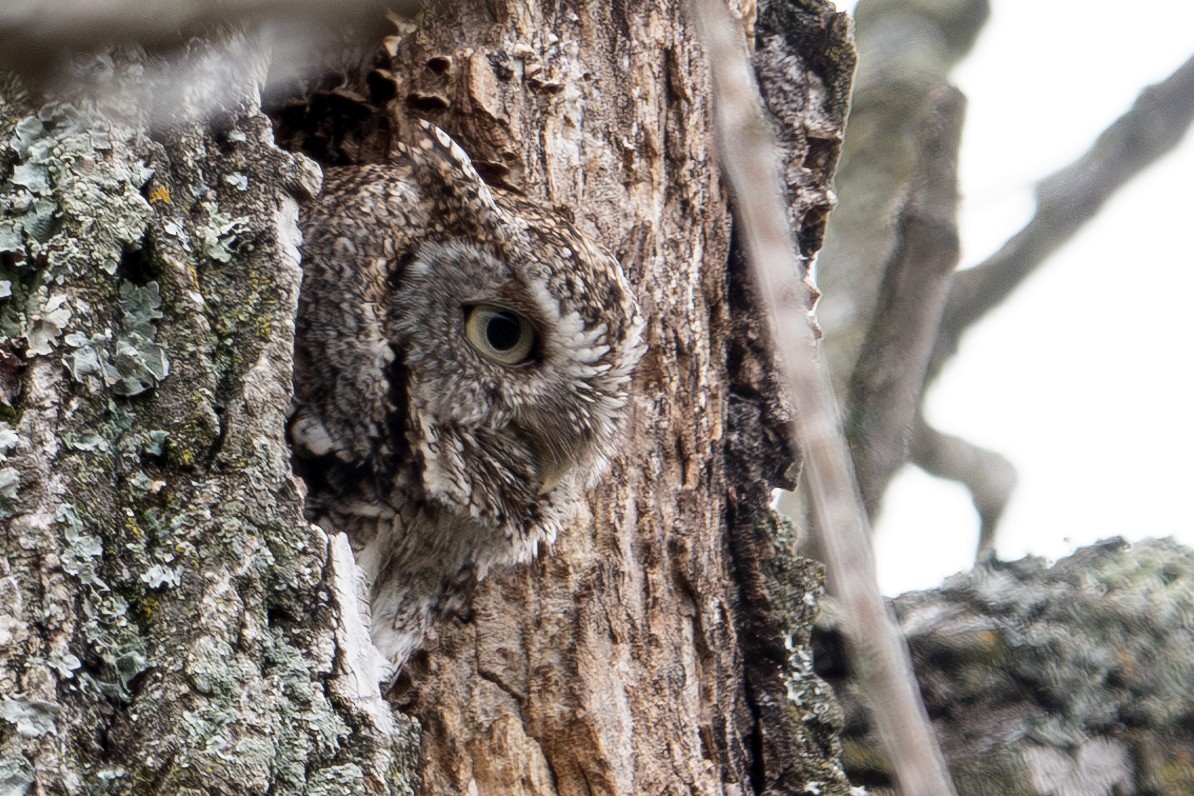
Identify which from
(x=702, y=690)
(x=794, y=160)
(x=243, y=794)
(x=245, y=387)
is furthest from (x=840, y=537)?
(x=794, y=160)

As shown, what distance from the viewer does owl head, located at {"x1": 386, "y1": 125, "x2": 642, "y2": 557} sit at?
1.83m

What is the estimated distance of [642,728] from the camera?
6.18 feet

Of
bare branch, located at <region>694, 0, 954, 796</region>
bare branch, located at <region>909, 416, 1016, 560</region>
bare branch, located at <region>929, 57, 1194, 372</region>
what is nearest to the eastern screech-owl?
bare branch, located at <region>694, 0, 954, 796</region>

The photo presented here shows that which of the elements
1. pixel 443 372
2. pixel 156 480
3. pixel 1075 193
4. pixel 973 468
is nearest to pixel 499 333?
pixel 443 372

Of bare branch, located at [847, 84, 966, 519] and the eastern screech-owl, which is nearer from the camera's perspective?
the eastern screech-owl

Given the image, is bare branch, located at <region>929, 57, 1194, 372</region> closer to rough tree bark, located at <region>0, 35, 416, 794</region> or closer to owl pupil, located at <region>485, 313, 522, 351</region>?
owl pupil, located at <region>485, 313, 522, 351</region>

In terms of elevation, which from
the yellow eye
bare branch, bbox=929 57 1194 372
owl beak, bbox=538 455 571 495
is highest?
bare branch, bbox=929 57 1194 372

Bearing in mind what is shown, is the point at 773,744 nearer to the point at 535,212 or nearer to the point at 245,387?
the point at 535,212

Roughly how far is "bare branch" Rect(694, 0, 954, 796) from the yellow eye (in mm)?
1075

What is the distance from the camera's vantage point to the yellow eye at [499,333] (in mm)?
1911

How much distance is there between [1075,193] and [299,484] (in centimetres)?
243

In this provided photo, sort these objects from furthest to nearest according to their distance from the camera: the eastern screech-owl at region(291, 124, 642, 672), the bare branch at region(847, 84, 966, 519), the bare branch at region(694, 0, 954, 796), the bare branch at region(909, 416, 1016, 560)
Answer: the bare branch at region(909, 416, 1016, 560), the bare branch at region(847, 84, 966, 519), the eastern screech-owl at region(291, 124, 642, 672), the bare branch at region(694, 0, 954, 796)

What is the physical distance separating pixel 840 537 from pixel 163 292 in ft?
3.27

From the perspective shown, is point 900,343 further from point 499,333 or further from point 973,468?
point 499,333
